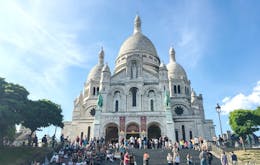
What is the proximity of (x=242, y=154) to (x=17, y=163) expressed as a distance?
2093 cm

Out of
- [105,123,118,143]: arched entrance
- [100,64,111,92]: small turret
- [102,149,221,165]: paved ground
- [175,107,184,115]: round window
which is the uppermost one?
[100,64,111,92]: small turret

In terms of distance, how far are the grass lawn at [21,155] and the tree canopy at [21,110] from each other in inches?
110

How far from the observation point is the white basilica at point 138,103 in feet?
120

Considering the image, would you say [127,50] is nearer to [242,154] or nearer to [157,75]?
[157,75]

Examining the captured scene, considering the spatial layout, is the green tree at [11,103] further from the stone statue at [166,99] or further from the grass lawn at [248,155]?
the grass lawn at [248,155]

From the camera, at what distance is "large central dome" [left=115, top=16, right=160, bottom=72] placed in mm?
51750

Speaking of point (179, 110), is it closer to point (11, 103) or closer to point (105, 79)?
point (105, 79)

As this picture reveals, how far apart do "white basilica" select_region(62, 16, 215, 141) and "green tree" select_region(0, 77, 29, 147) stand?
11617 millimetres

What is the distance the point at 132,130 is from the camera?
3719 cm

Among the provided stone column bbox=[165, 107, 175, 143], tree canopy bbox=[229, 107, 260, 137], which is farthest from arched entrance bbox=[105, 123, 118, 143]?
tree canopy bbox=[229, 107, 260, 137]

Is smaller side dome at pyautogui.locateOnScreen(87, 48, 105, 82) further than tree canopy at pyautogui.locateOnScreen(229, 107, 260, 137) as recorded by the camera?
Yes

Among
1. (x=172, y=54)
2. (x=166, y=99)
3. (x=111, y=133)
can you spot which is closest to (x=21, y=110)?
(x=111, y=133)

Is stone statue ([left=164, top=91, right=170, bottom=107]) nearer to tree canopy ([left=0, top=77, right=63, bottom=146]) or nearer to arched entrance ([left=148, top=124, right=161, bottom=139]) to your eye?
arched entrance ([left=148, top=124, right=161, bottom=139])

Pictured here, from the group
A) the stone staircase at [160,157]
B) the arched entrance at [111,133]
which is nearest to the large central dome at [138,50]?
the arched entrance at [111,133]
